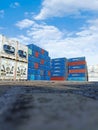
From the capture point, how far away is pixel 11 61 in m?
26.2

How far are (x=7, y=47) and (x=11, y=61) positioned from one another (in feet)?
7.18

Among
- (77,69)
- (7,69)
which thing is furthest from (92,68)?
(7,69)

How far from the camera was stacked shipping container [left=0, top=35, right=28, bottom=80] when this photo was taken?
24328 mm

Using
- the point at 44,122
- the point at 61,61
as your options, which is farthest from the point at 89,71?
the point at 44,122

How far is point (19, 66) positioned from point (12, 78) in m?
2.50

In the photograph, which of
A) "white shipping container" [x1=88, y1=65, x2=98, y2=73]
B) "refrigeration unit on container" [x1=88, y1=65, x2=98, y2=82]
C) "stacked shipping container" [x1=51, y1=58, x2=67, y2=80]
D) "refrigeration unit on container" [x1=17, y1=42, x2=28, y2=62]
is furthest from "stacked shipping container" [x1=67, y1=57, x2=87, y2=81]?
"refrigeration unit on container" [x1=17, y1=42, x2=28, y2=62]

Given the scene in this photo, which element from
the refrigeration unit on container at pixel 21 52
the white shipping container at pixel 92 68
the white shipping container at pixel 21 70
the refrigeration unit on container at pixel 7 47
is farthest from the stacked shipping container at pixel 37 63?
the white shipping container at pixel 92 68

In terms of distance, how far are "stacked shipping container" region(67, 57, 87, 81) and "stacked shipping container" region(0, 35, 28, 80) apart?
22.1 metres

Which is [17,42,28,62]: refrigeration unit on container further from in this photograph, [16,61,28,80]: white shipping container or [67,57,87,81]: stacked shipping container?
[67,57,87,81]: stacked shipping container

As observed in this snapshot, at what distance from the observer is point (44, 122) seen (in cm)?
262

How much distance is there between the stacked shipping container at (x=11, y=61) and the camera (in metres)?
24.3

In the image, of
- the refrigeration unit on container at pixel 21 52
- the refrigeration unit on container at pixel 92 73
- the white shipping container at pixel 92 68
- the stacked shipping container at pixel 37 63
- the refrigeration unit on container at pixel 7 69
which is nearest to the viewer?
the refrigeration unit on container at pixel 7 69

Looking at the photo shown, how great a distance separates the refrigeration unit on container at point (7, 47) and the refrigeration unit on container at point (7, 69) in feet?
2.30

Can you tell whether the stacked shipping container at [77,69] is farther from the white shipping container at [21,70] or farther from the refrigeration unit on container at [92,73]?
the white shipping container at [21,70]
